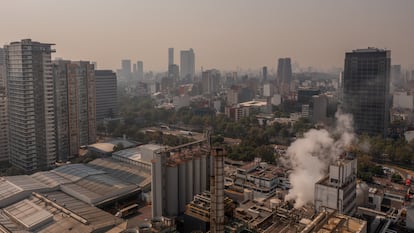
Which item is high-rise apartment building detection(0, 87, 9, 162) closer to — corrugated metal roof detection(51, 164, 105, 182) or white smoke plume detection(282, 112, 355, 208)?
corrugated metal roof detection(51, 164, 105, 182)

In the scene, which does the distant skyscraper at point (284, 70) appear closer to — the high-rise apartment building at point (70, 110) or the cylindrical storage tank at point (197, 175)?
the high-rise apartment building at point (70, 110)

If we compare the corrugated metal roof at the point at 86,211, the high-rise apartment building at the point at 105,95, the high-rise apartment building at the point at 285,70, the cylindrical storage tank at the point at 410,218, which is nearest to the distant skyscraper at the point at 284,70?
the high-rise apartment building at the point at 285,70

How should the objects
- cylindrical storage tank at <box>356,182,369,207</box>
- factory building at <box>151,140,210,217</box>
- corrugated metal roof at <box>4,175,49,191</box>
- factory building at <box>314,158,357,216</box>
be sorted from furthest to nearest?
corrugated metal roof at <box>4,175,49,191</box> → cylindrical storage tank at <box>356,182,369,207</box> → factory building at <box>151,140,210,217</box> → factory building at <box>314,158,357,216</box>

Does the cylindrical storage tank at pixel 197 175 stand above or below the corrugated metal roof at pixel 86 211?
above

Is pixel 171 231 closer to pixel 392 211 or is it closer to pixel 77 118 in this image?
pixel 392 211

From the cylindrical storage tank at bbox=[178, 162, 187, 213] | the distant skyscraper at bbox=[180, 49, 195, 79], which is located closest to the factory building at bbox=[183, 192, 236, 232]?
the cylindrical storage tank at bbox=[178, 162, 187, 213]

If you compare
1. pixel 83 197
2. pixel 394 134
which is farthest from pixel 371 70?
pixel 83 197

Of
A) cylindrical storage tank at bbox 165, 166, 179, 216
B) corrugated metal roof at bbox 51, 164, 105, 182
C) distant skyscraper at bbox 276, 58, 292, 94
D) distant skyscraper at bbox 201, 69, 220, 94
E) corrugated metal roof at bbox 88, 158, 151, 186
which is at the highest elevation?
distant skyscraper at bbox 276, 58, 292, 94

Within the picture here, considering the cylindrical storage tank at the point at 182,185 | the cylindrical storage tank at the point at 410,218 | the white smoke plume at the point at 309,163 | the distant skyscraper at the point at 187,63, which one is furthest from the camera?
the distant skyscraper at the point at 187,63
